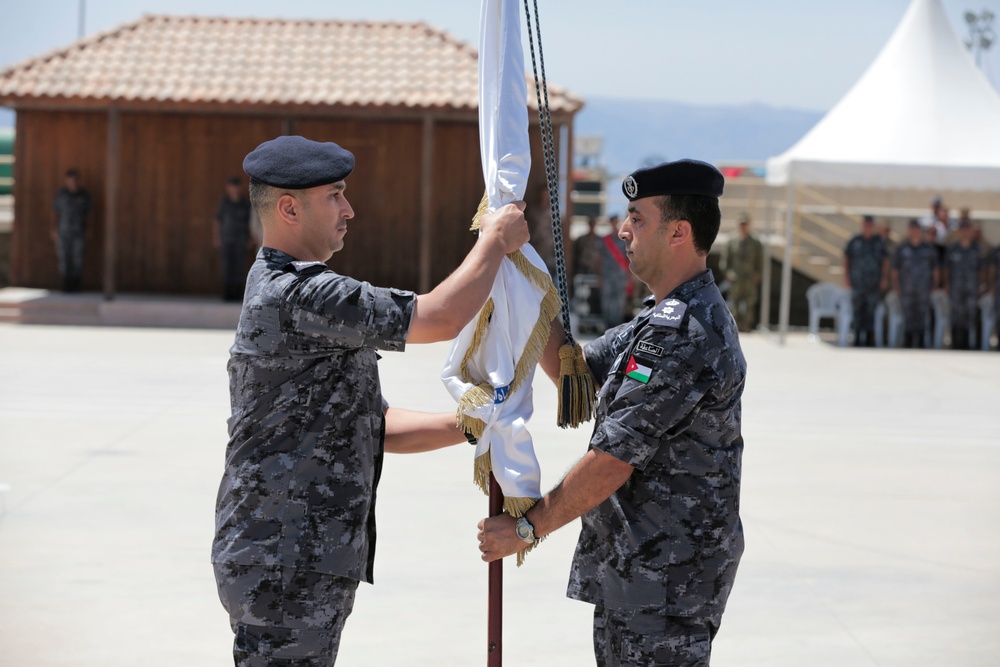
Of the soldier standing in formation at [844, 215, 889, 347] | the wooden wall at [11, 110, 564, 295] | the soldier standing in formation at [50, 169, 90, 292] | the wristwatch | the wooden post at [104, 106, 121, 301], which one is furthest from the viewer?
the wooden wall at [11, 110, 564, 295]

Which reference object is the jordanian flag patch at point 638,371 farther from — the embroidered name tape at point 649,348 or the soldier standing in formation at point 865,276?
the soldier standing in formation at point 865,276

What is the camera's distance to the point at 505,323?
11.4 feet

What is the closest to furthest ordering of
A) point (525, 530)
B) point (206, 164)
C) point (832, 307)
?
point (525, 530), point (832, 307), point (206, 164)

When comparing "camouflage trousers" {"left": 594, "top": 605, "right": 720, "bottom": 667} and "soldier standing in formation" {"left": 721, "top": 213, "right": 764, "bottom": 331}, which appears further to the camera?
"soldier standing in formation" {"left": 721, "top": 213, "right": 764, "bottom": 331}

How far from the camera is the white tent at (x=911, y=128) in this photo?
666 inches

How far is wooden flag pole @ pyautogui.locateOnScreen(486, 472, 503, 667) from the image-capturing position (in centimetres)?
341

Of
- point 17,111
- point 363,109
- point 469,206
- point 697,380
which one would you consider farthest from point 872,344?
point 697,380

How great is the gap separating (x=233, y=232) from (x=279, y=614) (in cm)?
1622

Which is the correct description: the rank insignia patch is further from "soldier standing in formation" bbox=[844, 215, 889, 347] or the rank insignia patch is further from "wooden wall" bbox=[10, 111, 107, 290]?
"wooden wall" bbox=[10, 111, 107, 290]

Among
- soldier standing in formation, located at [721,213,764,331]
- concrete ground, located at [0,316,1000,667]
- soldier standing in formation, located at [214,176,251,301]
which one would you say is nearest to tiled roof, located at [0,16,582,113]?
soldier standing in formation, located at [214,176,251,301]

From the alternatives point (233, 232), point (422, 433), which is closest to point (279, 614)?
point (422, 433)

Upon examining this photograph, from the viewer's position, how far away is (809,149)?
1939cm

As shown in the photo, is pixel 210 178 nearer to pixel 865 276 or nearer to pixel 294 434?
pixel 865 276

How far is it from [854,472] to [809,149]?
11.6 meters
